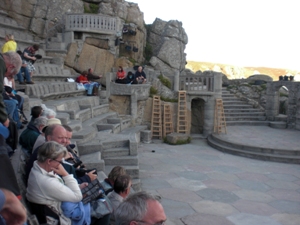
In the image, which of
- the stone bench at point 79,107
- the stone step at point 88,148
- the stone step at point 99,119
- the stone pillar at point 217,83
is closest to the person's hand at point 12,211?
the stone step at point 88,148

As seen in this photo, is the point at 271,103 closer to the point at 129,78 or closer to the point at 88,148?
the point at 129,78

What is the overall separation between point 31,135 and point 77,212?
5.08ft

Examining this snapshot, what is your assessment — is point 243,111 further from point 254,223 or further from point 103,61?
point 254,223

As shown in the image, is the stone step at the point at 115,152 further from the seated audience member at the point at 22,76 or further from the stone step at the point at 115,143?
the seated audience member at the point at 22,76

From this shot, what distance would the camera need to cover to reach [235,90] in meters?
21.0

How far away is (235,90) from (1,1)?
14.6 metres

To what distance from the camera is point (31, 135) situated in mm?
4652

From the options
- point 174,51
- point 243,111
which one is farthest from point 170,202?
point 174,51

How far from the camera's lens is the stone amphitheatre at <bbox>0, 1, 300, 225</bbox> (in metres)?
10.9

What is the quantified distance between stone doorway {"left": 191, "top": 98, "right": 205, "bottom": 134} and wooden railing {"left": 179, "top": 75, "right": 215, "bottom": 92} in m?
0.89

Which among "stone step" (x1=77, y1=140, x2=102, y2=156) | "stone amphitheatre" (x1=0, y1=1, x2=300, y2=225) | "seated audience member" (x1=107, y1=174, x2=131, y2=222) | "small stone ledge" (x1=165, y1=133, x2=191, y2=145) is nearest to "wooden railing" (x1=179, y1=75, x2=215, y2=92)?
"stone amphitheatre" (x1=0, y1=1, x2=300, y2=225)

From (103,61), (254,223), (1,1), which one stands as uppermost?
(1,1)

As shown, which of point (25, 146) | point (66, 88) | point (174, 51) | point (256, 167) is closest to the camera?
point (25, 146)

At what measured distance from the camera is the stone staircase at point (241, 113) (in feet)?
59.4
